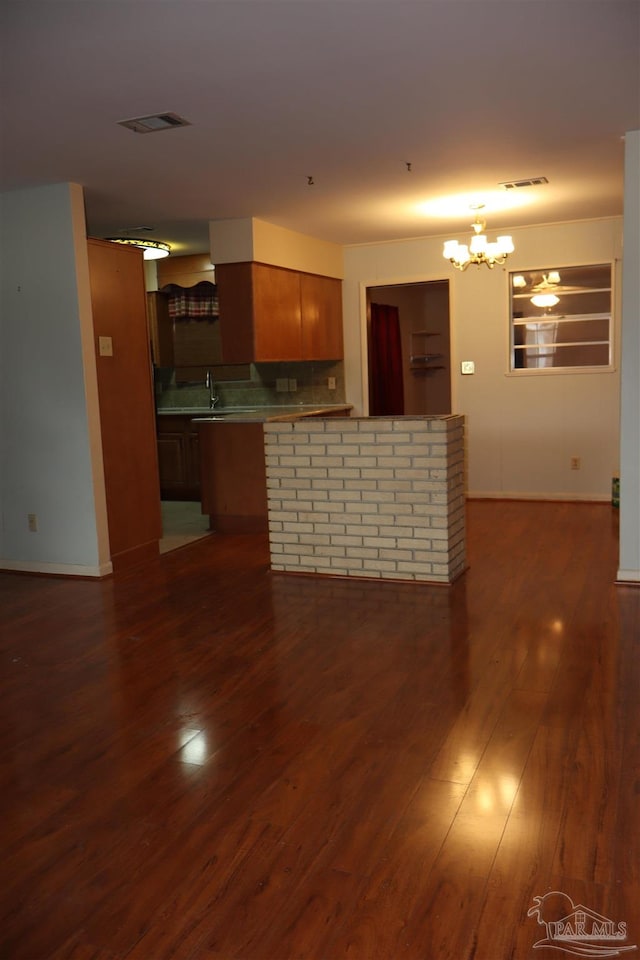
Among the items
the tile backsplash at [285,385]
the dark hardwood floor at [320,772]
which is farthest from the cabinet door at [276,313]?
the dark hardwood floor at [320,772]

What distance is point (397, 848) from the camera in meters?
2.15

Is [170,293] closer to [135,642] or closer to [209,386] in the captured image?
[209,386]

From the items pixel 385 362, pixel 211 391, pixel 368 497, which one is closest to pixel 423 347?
pixel 385 362

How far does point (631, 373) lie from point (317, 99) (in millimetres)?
2186

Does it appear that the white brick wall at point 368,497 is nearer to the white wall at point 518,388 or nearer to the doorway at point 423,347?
the white wall at point 518,388

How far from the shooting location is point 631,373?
14.3 feet

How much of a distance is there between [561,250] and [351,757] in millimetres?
5624

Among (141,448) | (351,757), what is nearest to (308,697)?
(351,757)

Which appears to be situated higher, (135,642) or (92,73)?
(92,73)

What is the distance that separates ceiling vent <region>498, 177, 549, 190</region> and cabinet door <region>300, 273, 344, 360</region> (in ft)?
7.26

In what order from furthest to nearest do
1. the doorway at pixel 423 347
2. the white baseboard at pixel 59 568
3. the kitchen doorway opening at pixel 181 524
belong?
1. the doorway at pixel 423 347
2. the kitchen doorway opening at pixel 181 524
3. the white baseboard at pixel 59 568

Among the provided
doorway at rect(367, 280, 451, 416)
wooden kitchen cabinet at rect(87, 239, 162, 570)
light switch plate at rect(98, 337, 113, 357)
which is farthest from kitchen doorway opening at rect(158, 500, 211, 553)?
doorway at rect(367, 280, 451, 416)

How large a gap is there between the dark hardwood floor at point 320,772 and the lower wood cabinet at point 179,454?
138 inches

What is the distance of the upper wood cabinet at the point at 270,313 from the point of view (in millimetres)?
6355
